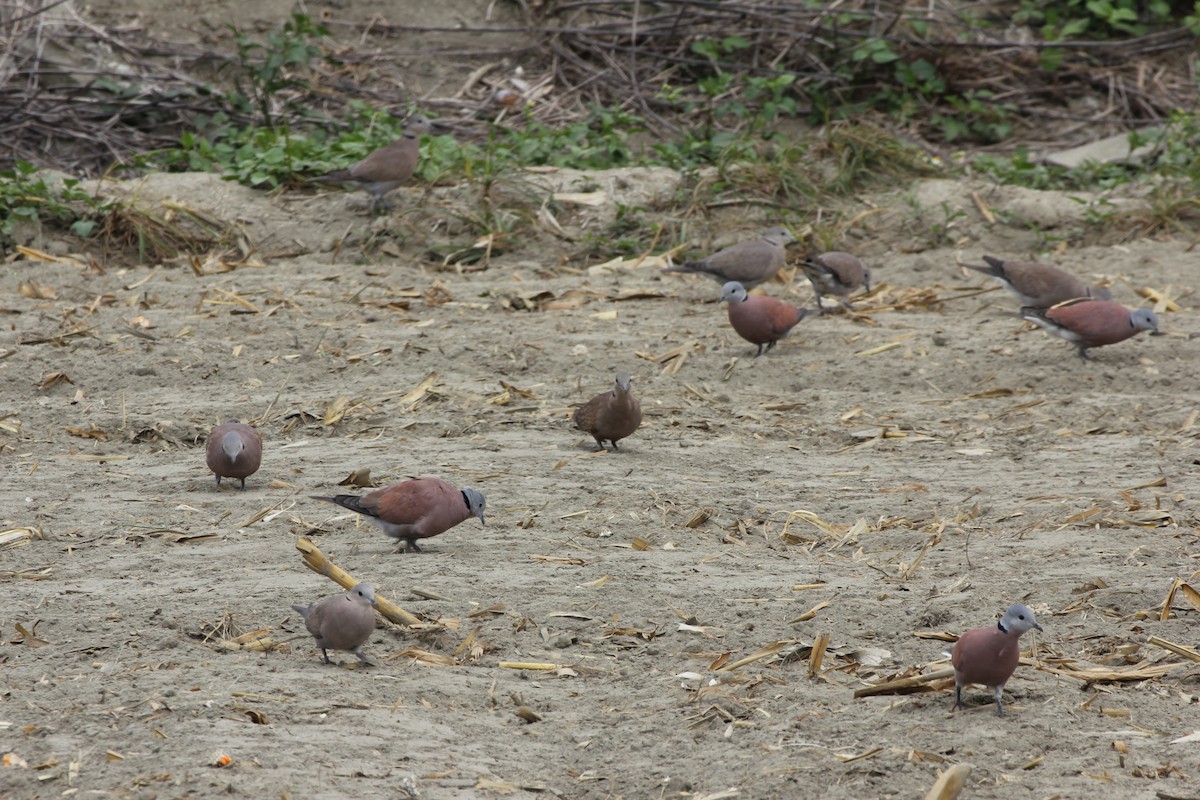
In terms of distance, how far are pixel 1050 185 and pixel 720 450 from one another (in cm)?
577

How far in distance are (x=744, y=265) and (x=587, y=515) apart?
3789 millimetres

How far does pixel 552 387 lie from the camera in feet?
24.6

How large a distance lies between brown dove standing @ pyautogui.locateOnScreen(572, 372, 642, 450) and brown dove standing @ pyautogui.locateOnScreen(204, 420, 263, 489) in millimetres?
1570

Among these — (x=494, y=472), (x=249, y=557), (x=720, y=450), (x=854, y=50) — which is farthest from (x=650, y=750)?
(x=854, y=50)

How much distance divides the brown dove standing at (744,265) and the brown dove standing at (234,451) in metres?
3.97

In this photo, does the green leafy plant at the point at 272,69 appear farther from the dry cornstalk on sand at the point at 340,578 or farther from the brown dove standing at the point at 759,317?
the dry cornstalk on sand at the point at 340,578

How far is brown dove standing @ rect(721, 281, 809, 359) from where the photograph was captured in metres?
7.97

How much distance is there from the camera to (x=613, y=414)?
645 centimetres

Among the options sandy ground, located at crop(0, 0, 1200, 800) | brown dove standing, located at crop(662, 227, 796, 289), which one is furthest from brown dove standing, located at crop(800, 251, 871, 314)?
brown dove standing, located at crop(662, 227, 796, 289)

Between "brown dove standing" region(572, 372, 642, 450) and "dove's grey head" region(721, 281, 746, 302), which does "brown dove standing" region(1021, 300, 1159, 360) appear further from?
"brown dove standing" region(572, 372, 642, 450)

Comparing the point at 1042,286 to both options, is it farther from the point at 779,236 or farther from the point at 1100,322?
the point at 779,236

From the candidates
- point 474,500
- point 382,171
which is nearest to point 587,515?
point 474,500

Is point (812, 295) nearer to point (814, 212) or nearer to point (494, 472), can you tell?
point (814, 212)

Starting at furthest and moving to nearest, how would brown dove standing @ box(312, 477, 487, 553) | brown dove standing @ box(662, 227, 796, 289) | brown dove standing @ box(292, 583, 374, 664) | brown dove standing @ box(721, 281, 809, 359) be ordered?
brown dove standing @ box(662, 227, 796, 289), brown dove standing @ box(721, 281, 809, 359), brown dove standing @ box(312, 477, 487, 553), brown dove standing @ box(292, 583, 374, 664)
